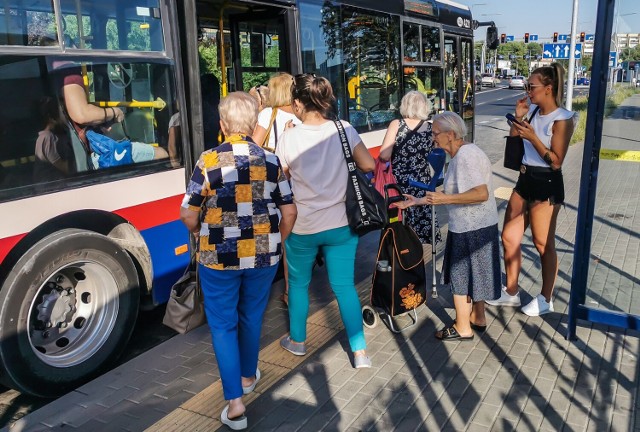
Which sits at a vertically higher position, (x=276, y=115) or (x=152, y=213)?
(x=276, y=115)

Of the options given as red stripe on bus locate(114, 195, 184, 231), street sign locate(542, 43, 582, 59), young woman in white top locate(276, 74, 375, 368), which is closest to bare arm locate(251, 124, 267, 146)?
red stripe on bus locate(114, 195, 184, 231)

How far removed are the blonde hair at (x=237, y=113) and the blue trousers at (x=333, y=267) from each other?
0.93 metres

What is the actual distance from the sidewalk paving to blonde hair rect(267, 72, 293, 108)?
5.75 feet

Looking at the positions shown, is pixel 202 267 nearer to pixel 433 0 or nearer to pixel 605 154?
pixel 605 154

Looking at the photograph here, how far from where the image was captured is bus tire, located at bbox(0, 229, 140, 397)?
11.8 ft

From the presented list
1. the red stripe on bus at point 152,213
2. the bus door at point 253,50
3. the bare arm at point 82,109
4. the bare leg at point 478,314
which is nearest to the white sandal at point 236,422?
the red stripe on bus at point 152,213

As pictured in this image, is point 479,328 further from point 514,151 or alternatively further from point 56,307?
point 56,307

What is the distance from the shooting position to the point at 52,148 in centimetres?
386

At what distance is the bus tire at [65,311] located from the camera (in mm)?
3592

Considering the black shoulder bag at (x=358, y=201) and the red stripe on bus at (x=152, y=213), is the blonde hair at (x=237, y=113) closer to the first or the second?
the black shoulder bag at (x=358, y=201)

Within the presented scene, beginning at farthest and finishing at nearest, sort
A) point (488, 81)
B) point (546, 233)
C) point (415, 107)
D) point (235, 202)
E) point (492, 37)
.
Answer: point (488, 81), point (492, 37), point (415, 107), point (546, 233), point (235, 202)

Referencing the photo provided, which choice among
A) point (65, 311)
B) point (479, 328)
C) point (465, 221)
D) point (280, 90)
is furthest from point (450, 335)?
point (65, 311)

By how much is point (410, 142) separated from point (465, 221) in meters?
1.52

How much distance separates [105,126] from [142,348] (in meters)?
1.73
